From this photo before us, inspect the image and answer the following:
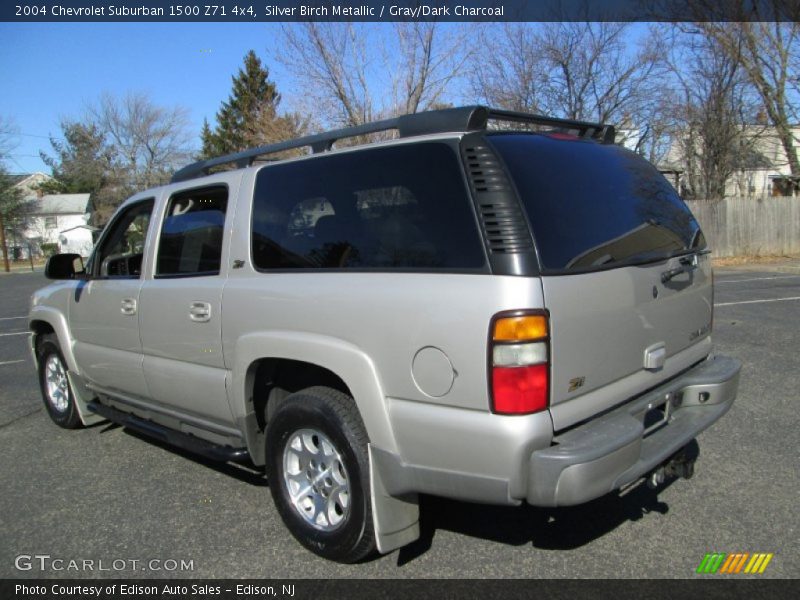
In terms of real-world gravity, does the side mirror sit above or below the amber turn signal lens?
above

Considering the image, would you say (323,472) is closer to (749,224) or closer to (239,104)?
(749,224)

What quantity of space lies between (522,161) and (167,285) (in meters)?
2.34

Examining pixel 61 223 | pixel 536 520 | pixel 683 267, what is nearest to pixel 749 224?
pixel 683 267

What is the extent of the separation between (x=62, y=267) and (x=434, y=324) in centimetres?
357

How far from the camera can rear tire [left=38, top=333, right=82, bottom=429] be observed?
204 inches

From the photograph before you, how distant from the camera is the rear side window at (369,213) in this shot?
8.50 ft

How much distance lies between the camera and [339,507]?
3039mm

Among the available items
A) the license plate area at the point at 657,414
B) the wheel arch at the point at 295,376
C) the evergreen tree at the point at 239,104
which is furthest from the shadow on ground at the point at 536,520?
the evergreen tree at the point at 239,104

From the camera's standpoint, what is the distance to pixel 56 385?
5.42 metres

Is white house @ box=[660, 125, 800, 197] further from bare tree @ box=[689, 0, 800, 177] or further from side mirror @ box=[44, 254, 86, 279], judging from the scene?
side mirror @ box=[44, 254, 86, 279]

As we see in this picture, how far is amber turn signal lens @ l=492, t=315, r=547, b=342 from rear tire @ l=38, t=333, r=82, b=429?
410 cm

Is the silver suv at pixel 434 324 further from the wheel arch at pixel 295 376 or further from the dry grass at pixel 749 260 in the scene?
the dry grass at pixel 749 260

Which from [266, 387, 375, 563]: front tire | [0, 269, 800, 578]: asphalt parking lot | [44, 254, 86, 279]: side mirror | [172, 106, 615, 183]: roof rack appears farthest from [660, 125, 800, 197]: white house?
[266, 387, 375, 563]: front tire
